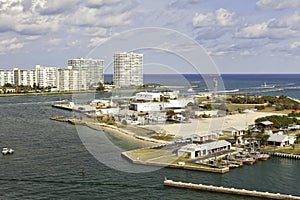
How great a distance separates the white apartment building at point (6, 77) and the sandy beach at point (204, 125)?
19869 mm

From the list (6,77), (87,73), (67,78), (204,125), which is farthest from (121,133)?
(6,77)

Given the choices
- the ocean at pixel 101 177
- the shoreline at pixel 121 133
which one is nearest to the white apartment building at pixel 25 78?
the shoreline at pixel 121 133

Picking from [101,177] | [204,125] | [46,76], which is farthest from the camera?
[46,76]

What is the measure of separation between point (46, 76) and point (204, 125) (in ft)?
65.0

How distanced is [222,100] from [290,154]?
9055mm

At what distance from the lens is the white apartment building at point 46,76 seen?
27.8 meters

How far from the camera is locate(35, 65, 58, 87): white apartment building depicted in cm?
2777

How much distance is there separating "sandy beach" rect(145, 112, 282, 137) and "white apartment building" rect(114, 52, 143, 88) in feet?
5.49

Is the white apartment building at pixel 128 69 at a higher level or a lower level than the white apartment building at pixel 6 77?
lower

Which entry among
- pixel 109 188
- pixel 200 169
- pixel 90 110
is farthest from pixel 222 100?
pixel 109 188

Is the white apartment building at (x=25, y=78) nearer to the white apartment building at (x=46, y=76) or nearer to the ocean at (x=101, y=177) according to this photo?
the white apartment building at (x=46, y=76)

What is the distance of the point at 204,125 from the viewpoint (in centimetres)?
1006

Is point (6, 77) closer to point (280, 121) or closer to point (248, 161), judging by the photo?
point (280, 121)

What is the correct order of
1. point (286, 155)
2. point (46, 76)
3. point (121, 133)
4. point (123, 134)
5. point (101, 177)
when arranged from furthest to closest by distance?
point (46, 76), point (121, 133), point (123, 134), point (286, 155), point (101, 177)
